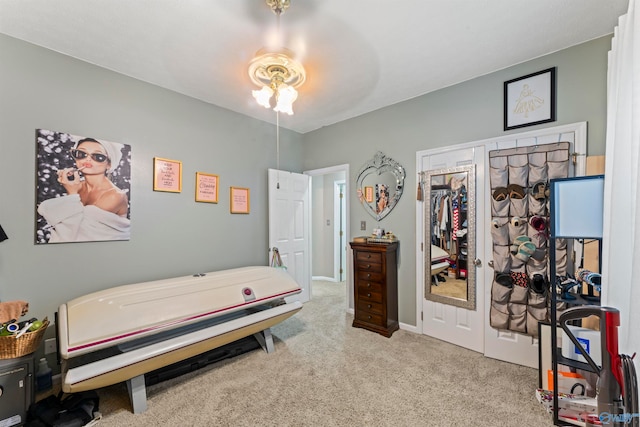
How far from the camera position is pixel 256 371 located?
239 cm

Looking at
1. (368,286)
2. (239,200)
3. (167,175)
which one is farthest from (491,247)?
(167,175)

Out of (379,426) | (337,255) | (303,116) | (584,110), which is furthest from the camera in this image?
(337,255)

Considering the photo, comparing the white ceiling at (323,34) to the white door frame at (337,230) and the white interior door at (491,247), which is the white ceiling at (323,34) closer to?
the white interior door at (491,247)

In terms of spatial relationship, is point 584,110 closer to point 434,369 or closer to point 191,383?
point 434,369

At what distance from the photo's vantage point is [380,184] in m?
3.50

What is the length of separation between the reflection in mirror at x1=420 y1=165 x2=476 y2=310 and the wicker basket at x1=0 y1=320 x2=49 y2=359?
135 inches

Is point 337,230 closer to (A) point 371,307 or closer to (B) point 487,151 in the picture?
(A) point 371,307

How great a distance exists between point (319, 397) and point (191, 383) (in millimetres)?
1093

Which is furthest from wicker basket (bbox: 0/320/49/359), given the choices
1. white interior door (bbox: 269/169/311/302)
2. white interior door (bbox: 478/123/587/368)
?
white interior door (bbox: 478/123/587/368)

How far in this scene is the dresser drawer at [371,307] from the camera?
3.13m

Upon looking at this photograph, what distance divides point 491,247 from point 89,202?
3.83 metres

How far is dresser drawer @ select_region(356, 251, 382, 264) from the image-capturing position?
3.15 m

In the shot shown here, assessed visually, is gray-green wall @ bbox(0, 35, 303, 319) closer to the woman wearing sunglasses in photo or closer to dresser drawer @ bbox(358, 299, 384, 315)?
the woman wearing sunglasses in photo

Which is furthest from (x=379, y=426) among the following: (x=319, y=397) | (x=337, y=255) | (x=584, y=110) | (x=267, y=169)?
(x=337, y=255)
